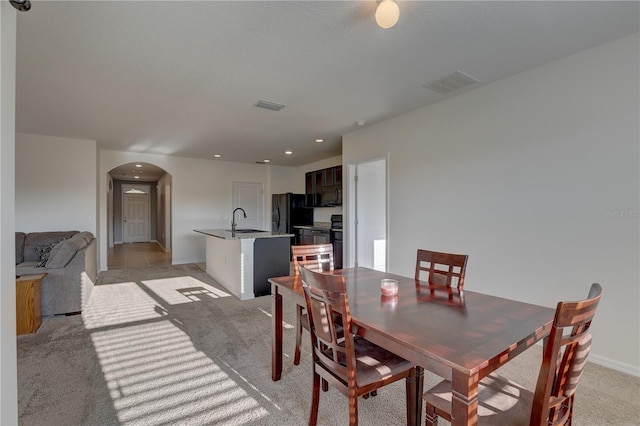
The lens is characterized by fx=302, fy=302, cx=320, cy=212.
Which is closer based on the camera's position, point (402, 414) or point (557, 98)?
point (402, 414)

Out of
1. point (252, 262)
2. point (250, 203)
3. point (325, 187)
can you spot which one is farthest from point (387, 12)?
point (250, 203)

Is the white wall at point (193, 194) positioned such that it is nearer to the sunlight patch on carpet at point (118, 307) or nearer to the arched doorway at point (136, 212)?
the sunlight patch on carpet at point (118, 307)

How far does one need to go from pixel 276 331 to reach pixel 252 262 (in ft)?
7.70

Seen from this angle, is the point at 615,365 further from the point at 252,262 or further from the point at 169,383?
the point at 252,262

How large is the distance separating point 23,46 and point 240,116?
7.09 feet

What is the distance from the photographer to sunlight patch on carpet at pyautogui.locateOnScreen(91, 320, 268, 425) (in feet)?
5.97

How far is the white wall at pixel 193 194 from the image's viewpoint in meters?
6.79

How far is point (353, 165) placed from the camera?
4.95 metres

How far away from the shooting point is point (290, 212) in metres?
7.69

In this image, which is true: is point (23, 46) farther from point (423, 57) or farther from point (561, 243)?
point (561, 243)

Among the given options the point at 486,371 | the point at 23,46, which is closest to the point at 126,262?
the point at 23,46

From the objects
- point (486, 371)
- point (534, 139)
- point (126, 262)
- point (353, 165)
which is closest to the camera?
point (486, 371)

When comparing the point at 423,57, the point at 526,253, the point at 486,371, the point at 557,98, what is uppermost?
the point at 423,57

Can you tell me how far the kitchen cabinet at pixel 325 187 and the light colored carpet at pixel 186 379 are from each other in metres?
3.45
